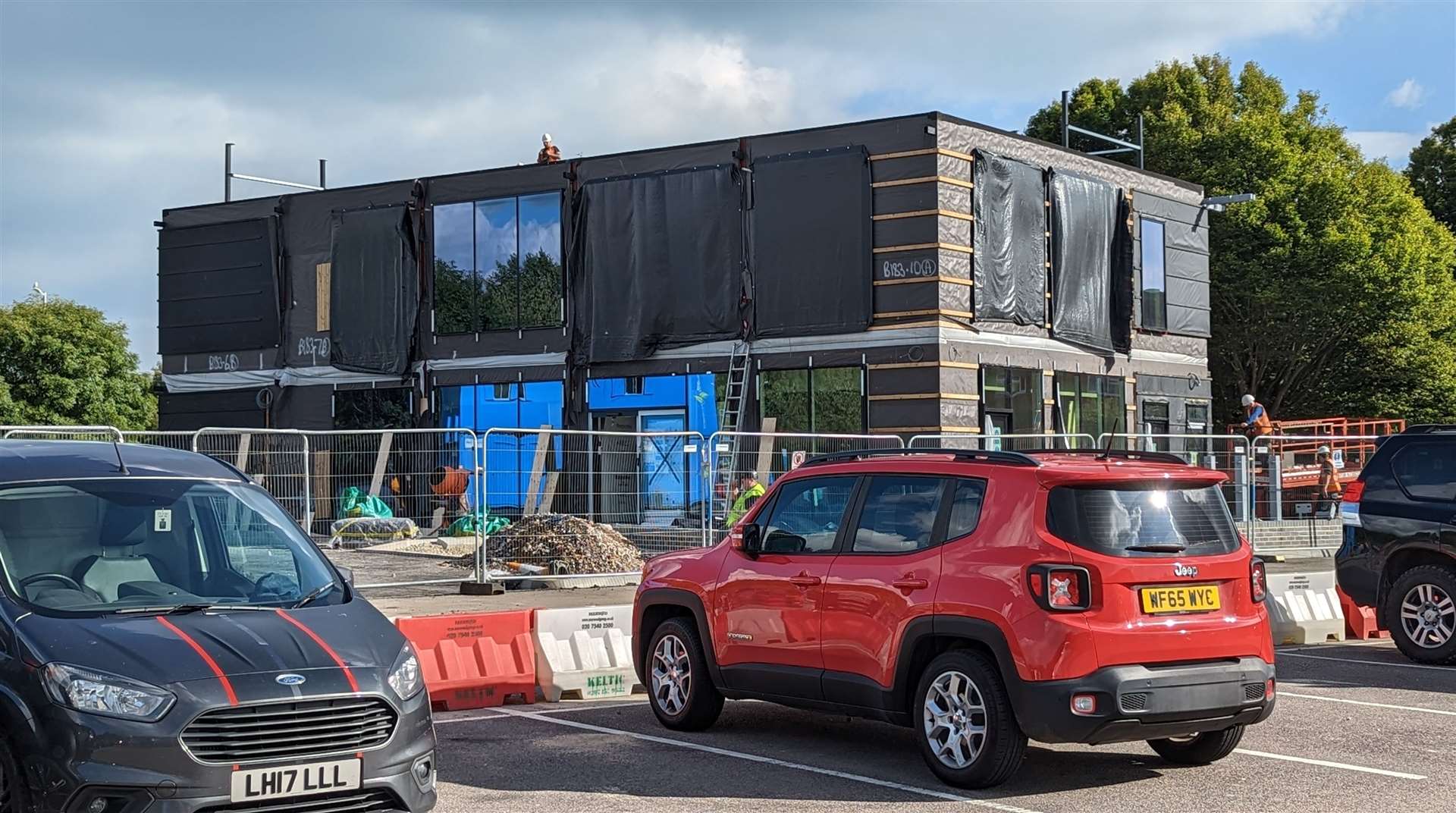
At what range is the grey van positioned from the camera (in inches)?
243

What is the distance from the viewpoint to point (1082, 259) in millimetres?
30734

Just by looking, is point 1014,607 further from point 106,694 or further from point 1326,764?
point 106,694

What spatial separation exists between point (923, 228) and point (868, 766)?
1870 cm

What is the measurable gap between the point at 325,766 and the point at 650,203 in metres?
24.1

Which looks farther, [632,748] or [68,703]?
[632,748]

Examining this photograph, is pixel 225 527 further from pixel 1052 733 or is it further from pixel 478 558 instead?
→ pixel 478 558

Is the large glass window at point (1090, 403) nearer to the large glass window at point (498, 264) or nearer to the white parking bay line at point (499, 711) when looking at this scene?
the large glass window at point (498, 264)

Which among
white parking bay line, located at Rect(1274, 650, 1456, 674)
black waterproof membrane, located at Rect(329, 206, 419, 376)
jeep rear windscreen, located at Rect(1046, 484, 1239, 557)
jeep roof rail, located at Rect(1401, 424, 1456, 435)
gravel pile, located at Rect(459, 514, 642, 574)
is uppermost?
black waterproof membrane, located at Rect(329, 206, 419, 376)

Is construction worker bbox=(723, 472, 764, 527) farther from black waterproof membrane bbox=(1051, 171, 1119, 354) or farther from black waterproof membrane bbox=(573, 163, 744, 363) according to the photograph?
black waterproof membrane bbox=(1051, 171, 1119, 354)

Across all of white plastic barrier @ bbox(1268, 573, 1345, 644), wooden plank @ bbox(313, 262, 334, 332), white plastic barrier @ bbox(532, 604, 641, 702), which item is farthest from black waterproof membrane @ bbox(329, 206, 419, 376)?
white plastic barrier @ bbox(532, 604, 641, 702)

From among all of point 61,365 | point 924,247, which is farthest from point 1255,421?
point 61,365

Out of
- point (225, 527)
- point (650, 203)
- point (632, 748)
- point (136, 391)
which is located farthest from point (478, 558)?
point (136, 391)

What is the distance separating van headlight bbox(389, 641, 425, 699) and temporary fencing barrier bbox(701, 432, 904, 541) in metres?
11.8

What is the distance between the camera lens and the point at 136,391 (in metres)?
82.6
